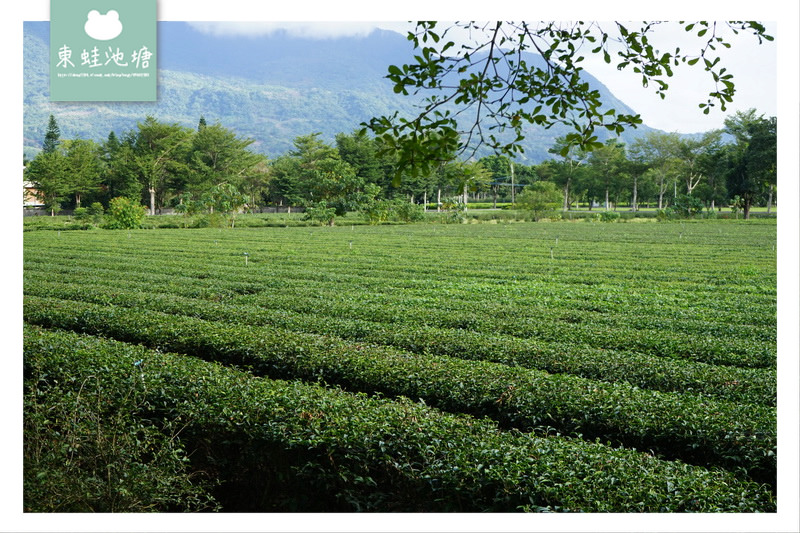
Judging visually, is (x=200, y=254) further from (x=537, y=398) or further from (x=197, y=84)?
(x=537, y=398)

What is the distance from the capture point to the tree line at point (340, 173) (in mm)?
9235

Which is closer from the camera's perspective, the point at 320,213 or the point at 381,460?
the point at 381,460

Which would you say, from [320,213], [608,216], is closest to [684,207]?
[608,216]

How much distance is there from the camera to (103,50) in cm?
396

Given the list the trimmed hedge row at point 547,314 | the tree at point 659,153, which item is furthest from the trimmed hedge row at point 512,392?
the tree at point 659,153

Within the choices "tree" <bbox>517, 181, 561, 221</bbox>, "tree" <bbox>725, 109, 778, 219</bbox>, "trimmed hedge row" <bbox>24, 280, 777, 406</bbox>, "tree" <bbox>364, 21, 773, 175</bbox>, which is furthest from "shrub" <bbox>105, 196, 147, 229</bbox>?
"tree" <bbox>725, 109, 778, 219</bbox>

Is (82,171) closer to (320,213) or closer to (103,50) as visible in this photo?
(320,213)

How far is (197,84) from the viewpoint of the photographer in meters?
8.02

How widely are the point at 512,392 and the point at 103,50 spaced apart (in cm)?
321

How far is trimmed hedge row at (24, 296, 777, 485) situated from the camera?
11.7 feet

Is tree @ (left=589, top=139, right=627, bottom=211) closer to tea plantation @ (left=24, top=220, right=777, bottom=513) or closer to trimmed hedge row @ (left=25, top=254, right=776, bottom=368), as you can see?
trimmed hedge row @ (left=25, top=254, right=776, bottom=368)

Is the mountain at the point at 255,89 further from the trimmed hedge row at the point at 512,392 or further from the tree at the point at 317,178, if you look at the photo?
the trimmed hedge row at the point at 512,392
